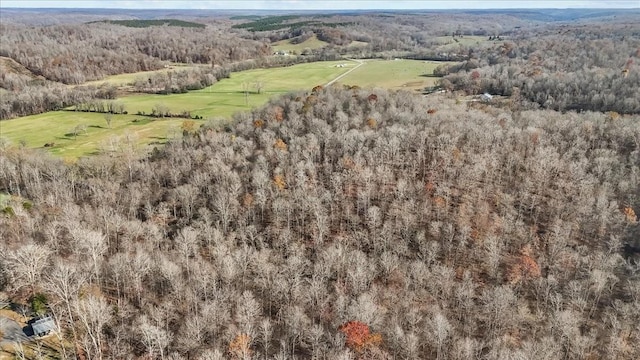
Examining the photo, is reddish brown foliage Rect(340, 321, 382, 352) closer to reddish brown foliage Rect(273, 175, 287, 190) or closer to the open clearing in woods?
reddish brown foliage Rect(273, 175, 287, 190)

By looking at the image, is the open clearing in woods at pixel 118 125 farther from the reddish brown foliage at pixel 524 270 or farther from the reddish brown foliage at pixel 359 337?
the reddish brown foliage at pixel 524 270

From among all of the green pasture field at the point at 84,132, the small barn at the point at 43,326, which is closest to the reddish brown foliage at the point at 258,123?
the green pasture field at the point at 84,132

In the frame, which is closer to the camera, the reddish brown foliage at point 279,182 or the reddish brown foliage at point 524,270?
the reddish brown foliage at point 524,270

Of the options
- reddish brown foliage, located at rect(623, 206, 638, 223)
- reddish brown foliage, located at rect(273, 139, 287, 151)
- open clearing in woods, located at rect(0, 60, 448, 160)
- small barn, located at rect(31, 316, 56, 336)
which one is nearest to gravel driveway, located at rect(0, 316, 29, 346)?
small barn, located at rect(31, 316, 56, 336)

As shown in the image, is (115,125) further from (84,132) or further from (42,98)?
(42,98)

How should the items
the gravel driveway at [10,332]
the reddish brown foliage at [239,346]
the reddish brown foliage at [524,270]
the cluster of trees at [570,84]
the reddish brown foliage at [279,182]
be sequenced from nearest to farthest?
the reddish brown foliage at [239,346] < the gravel driveway at [10,332] < the reddish brown foliage at [524,270] < the reddish brown foliage at [279,182] < the cluster of trees at [570,84]
